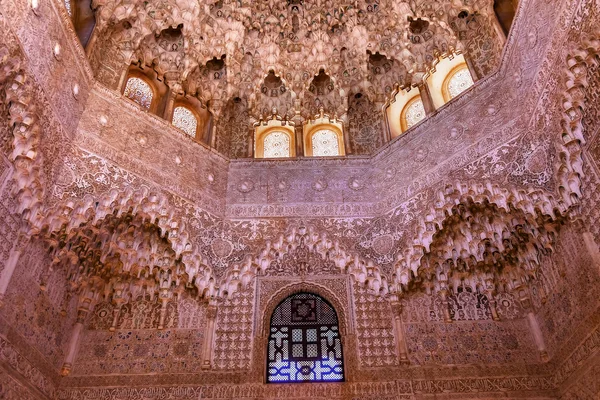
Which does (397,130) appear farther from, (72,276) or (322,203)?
(72,276)

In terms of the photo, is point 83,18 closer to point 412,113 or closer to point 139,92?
point 139,92

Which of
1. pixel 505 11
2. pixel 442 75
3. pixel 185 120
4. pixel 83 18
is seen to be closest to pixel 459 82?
pixel 442 75

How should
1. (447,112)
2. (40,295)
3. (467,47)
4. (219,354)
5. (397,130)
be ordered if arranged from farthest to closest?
(397,130) < (467,47) < (447,112) < (219,354) < (40,295)

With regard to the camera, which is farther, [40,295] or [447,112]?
[447,112]

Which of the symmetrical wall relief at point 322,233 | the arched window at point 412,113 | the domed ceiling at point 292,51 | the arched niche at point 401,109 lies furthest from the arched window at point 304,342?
the arched window at point 412,113

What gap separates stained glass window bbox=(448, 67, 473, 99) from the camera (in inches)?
339

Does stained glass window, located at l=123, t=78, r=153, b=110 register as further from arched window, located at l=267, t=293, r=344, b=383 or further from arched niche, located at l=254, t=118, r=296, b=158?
arched window, located at l=267, t=293, r=344, b=383

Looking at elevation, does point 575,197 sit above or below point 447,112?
below

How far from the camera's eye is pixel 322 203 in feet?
27.3

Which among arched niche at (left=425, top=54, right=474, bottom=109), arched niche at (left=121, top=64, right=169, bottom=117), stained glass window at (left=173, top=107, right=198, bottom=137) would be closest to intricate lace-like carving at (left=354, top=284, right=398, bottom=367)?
arched niche at (left=425, top=54, right=474, bottom=109)

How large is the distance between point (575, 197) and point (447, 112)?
8.29ft

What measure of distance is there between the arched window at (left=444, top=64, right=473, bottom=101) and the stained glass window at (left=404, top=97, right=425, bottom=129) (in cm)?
Answer: 48

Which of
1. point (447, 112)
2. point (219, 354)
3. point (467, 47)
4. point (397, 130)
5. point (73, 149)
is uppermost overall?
point (467, 47)

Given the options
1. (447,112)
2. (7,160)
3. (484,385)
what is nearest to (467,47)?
(447,112)
